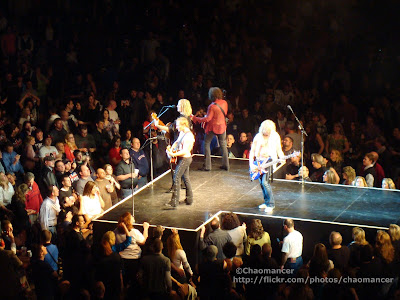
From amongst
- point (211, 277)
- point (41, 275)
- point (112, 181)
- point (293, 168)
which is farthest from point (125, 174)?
point (211, 277)

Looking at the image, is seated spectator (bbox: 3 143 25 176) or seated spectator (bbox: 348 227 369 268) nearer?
seated spectator (bbox: 348 227 369 268)

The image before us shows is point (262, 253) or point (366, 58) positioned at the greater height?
point (366, 58)

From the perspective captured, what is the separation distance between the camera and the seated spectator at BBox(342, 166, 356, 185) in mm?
13570

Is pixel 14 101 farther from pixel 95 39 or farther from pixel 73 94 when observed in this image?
pixel 95 39

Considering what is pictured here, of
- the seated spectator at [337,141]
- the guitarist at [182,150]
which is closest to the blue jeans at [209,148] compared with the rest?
the guitarist at [182,150]

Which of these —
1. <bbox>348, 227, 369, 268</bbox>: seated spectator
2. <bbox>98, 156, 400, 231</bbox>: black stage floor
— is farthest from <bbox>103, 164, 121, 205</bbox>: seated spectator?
<bbox>348, 227, 369, 268</bbox>: seated spectator

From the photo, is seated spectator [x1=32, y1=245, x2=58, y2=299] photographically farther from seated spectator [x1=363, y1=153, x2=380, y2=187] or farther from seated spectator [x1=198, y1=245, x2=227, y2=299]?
seated spectator [x1=363, y1=153, x2=380, y2=187]

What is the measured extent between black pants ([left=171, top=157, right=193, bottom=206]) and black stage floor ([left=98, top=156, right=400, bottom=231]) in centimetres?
14

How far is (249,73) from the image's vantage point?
1820 centimetres

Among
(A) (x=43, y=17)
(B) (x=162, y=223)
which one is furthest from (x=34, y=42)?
(B) (x=162, y=223)

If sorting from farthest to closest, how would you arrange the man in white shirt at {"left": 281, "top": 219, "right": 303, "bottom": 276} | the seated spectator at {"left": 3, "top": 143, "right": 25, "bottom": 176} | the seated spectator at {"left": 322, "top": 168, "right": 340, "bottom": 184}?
1. the seated spectator at {"left": 3, "top": 143, "right": 25, "bottom": 176}
2. the seated spectator at {"left": 322, "top": 168, "right": 340, "bottom": 184}
3. the man in white shirt at {"left": 281, "top": 219, "right": 303, "bottom": 276}

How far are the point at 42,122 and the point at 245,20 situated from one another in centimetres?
571

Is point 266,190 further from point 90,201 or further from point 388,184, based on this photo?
point 90,201

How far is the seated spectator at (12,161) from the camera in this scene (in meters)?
13.8
